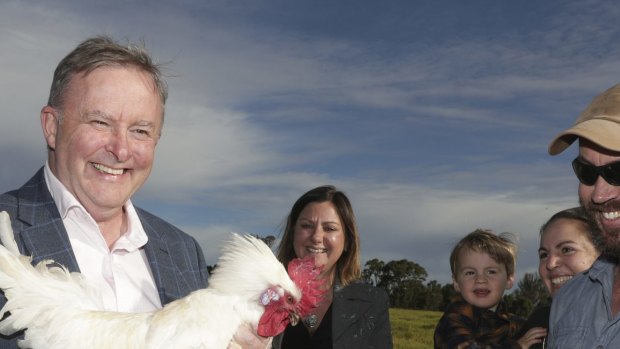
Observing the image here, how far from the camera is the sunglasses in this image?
4.01 m

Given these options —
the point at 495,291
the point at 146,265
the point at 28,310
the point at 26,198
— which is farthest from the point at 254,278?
the point at 495,291

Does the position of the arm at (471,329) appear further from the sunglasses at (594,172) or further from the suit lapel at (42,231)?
the suit lapel at (42,231)

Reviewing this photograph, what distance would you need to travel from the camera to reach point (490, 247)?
7.29 meters

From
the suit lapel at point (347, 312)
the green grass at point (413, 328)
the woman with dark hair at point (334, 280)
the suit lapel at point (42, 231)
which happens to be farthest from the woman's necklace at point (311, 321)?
the green grass at point (413, 328)

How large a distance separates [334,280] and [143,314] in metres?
3.89

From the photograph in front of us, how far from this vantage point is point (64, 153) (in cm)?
414

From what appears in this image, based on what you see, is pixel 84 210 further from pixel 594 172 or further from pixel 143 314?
pixel 594 172

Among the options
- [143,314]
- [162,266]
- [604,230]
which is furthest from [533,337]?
[143,314]

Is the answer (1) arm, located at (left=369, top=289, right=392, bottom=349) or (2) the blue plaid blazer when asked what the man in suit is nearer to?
(2) the blue plaid blazer

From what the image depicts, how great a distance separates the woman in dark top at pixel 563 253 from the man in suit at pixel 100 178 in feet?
12.1

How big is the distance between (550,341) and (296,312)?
2.07 meters

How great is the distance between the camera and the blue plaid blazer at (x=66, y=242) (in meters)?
3.94

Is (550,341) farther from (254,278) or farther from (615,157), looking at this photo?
(254,278)

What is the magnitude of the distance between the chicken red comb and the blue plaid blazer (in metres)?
0.85
